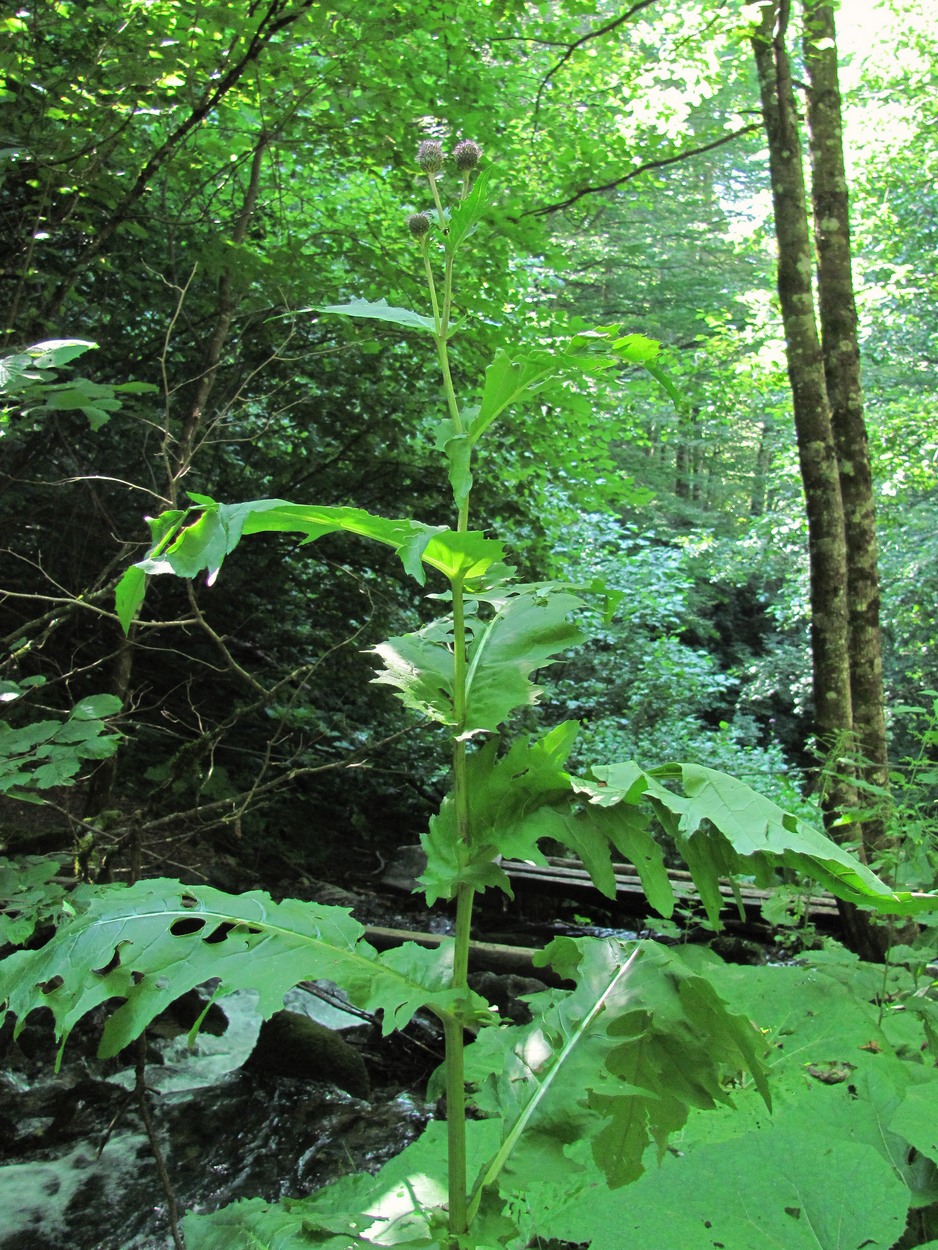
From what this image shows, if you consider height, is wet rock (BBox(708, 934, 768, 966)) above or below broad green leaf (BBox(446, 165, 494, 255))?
below

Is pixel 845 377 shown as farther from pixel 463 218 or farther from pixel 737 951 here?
pixel 463 218

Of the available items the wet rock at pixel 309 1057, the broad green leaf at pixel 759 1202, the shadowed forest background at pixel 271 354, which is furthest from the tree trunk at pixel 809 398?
the broad green leaf at pixel 759 1202

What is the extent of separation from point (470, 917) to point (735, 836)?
0.43 metres

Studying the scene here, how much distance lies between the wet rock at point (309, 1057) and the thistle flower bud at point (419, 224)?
4.32 metres

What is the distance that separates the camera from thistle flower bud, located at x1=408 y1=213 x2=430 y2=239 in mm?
1385

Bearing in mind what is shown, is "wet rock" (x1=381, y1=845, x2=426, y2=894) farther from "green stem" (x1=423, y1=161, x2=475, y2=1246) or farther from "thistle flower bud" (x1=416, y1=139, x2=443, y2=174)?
"thistle flower bud" (x1=416, y1=139, x2=443, y2=174)

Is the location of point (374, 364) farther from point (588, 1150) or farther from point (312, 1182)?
point (588, 1150)

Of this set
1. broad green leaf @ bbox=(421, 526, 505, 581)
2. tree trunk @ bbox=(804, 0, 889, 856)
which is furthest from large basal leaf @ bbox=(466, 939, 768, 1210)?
tree trunk @ bbox=(804, 0, 889, 856)

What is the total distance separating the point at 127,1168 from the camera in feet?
12.7

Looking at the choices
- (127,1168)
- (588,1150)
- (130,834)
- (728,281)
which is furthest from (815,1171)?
(728,281)

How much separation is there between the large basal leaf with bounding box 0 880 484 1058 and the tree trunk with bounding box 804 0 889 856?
4.18 m

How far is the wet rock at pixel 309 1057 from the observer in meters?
4.61

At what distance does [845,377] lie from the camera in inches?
206

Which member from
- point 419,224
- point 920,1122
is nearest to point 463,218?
point 419,224
